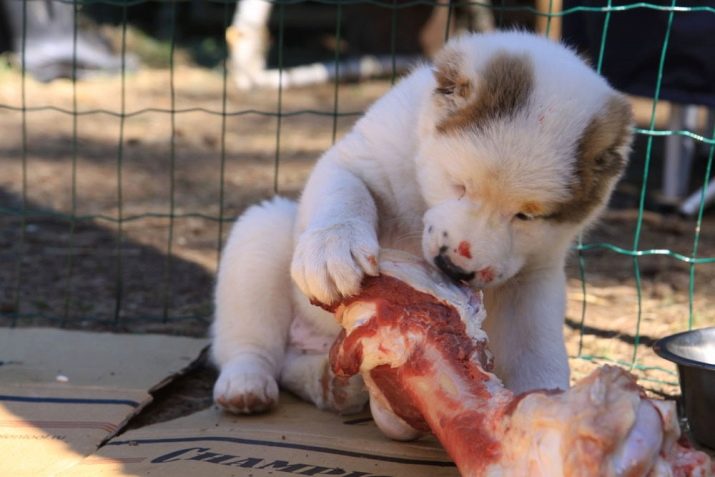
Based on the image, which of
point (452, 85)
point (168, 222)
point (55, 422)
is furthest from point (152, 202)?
point (452, 85)

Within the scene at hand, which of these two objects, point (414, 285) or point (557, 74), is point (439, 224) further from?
point (557, 74)

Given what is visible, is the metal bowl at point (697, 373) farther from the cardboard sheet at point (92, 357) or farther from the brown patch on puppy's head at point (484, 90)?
the cardboard sheet at point (92, 357)

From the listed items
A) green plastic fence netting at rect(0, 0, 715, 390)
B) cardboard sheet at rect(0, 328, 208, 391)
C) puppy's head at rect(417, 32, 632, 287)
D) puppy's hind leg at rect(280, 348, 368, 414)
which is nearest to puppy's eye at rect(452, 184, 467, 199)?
puppy's head at rect(417, 32, 632, 287)

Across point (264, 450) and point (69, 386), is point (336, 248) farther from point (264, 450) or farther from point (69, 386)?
A: point (69, 386)

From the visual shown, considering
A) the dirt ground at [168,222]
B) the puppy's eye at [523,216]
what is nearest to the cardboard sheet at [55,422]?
the dirt ground at [168,222]

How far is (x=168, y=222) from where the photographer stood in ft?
19.7

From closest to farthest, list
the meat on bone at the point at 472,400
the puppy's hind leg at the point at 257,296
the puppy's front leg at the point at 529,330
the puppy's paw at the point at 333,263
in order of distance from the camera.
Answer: the meat on bone at the point at 472,400
the puppy's paw at the point at 333,263
the puppy's front leg at the point at 529,330
the puppy's hind leg at the point at 257,296

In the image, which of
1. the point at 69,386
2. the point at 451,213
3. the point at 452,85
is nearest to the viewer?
the point at 451,213

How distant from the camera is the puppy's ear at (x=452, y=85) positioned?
2939mm

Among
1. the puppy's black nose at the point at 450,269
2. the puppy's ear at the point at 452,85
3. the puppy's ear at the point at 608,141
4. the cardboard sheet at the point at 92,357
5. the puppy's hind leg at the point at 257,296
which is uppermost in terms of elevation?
the puppy's ear at the point at 452,85

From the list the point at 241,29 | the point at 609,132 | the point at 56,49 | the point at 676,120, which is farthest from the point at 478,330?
the point at 56,49

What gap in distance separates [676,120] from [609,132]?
3534 millimetres

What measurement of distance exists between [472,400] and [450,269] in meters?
0.44

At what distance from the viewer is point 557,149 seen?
275 cm
